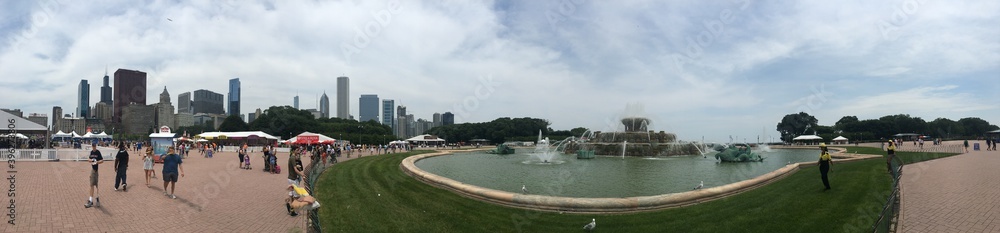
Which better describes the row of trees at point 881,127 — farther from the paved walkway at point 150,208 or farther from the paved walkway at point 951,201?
the paved walkway at point 150,208

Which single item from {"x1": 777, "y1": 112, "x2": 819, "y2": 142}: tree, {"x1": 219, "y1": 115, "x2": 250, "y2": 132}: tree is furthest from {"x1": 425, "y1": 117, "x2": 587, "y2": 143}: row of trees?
{"x1": 777, "y1": 112, "x2": 819, "y2": 142}: tree

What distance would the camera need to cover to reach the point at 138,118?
13875cm

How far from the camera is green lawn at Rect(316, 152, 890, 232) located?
9.25 m

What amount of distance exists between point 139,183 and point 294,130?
83.0 meters

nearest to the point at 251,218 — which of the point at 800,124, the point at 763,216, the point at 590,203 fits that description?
the point at 590,203

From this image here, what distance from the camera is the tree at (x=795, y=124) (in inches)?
4439

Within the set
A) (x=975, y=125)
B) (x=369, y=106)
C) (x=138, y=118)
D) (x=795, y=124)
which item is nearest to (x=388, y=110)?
(x=369, y=106)

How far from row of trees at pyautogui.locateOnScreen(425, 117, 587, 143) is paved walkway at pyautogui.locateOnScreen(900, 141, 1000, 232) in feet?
295

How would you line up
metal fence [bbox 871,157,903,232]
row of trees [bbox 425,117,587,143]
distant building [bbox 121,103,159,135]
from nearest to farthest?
metal fence [bbox 871,157,903,232] → row of trees [bbox 425,117,587,143] → distant building [bbox 121,103,159,135]

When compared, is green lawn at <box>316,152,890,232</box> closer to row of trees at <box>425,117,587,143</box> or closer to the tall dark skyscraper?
row of trees at <box>425,117,587,143</box>

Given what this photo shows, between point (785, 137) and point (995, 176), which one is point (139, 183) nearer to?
point (995, 176)

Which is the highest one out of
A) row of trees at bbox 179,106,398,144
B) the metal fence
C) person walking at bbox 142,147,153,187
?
row of trees at bbox 179,106,398,144

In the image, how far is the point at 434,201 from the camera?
42.0 ft

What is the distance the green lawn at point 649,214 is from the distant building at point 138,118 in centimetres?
15857
